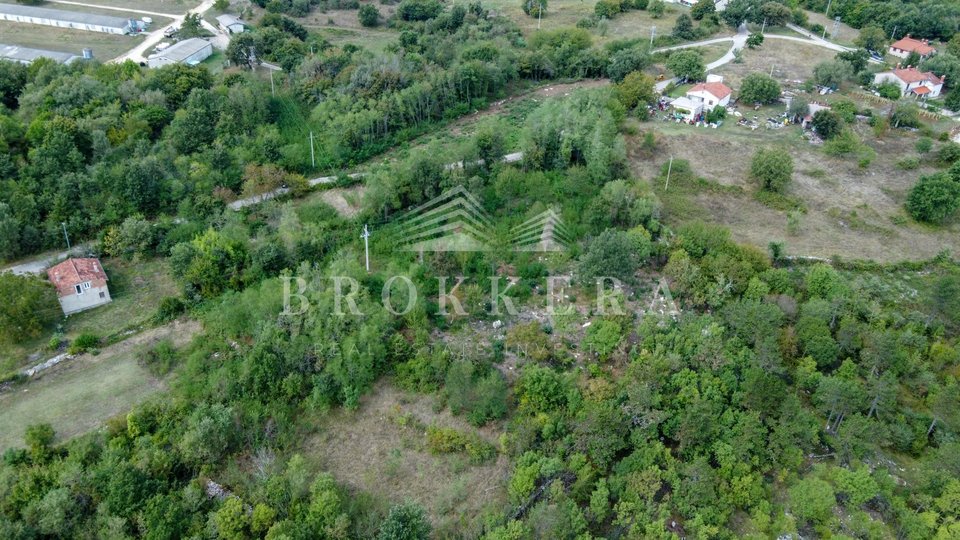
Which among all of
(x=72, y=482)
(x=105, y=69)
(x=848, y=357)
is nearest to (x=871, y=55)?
(x=848, y=357)

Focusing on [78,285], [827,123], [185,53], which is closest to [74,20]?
[185,53]

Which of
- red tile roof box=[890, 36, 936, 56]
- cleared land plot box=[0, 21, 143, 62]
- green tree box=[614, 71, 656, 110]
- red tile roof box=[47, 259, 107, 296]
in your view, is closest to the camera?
red tile roof box=[47, 259, 107, 296]

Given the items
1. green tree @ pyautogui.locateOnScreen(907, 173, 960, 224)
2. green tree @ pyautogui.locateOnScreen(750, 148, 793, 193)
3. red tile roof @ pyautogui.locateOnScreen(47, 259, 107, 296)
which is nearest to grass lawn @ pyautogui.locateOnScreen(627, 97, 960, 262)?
green tree @ pyautogui.locateOnScreen(907, 173, 960, 224)

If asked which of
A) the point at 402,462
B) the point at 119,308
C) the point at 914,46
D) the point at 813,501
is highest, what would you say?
the point at 914,46

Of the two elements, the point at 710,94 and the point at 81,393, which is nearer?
the point at 81,393

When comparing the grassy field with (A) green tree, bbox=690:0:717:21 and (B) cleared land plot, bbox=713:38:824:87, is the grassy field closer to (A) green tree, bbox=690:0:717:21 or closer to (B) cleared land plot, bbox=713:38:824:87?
(B) cleared land plot, bbox=713:38:824:87

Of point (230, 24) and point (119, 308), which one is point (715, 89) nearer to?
point (119, 308)

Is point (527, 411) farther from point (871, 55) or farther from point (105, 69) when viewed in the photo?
point (871, 55)
